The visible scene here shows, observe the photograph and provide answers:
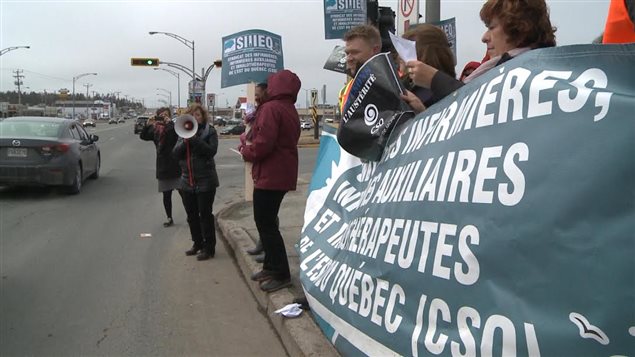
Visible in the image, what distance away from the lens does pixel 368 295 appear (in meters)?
2.46

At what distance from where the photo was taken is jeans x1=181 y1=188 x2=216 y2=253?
572cm

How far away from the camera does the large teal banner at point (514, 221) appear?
4.58 feet

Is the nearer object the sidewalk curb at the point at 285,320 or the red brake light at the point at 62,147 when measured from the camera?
the sidewalk curb at the point at 285,320

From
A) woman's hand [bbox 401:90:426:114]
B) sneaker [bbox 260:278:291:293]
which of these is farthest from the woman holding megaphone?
woman's hand [bbox 401:90:426:114]

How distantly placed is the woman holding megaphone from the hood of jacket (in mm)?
1543

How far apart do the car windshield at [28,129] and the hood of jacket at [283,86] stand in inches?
302

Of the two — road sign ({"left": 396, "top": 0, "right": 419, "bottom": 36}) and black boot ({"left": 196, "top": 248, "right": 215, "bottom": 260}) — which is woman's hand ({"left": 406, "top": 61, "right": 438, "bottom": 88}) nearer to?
road sign ({"left": 396, "top": 0, "right": 419, "bottom": 36})

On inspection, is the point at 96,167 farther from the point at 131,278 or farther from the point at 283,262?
the point at 283,262

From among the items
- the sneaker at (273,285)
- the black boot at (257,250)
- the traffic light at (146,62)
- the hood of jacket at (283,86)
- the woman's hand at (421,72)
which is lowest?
the sneaker at (273,285)

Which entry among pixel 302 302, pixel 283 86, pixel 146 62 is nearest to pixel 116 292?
pixel 302 302

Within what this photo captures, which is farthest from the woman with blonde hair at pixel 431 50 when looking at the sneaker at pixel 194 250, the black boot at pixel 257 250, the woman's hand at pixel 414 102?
the sneaker at pixel 194 250

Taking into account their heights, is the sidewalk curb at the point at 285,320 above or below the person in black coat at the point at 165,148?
below

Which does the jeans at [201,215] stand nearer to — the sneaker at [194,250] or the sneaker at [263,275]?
the sneaker at [194,250]

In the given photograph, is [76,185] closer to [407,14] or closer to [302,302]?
→ [407,14]
